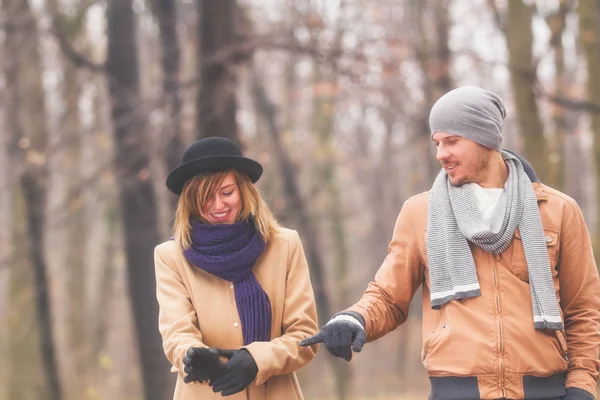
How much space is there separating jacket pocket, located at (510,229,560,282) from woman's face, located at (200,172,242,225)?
1283mm

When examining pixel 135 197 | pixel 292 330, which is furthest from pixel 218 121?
pixel 292 330

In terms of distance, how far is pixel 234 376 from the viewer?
420 cm

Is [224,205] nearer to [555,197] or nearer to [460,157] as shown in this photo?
[460,157]

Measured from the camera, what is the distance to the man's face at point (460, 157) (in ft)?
13.5

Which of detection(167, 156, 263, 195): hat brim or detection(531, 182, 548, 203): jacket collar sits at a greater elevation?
detection(167, 156, 263, 195): hat brim

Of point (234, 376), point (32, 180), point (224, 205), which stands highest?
point (32, 180)

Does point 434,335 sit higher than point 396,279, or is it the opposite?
point 396,279

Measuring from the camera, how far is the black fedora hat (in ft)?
14.9

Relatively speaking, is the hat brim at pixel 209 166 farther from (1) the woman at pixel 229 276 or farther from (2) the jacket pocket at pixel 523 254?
(2) the jacket pocket at pixel 523 254

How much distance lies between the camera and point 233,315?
177 inches

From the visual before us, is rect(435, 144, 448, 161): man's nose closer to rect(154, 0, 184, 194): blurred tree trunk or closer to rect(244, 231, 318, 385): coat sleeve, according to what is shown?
rect(244, 231, 318, 385): coat sleeve

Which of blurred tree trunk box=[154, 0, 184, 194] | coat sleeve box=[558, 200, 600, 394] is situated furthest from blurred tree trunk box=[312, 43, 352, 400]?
coat sleeve box=[558, 200, 600, 394]

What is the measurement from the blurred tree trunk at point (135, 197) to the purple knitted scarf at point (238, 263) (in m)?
6.60

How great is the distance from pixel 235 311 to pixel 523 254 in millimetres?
1316
